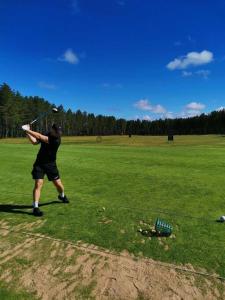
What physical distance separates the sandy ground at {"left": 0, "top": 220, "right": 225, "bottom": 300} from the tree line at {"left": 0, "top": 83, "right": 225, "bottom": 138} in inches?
3214

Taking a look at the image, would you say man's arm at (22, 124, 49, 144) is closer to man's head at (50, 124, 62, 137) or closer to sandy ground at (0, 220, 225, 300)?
man's head at (50, 124, 62, 137)

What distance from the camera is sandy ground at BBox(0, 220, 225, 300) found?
223 inches

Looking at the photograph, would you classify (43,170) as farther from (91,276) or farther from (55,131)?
(91,276)

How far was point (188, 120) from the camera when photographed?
559 feet

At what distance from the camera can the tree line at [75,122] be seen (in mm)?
112250

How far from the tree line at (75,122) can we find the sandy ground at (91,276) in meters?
81.6

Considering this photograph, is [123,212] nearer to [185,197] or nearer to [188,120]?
[185,197]

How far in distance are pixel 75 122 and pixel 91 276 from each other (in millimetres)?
177790

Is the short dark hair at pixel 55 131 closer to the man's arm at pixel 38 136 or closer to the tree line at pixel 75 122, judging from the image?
the man's arm at pixel 38 136

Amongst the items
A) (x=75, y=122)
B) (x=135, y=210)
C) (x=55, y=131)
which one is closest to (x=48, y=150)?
(x=55, y=131)

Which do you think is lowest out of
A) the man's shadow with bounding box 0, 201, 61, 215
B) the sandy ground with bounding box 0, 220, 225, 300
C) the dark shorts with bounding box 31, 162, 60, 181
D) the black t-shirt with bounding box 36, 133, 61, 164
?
the sandy ground with bounding box 0, 220, 225, 300

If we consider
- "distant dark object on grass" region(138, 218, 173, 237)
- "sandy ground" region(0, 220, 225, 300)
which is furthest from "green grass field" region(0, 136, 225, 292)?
"sandy ground" region(0, 220, 225, 300)

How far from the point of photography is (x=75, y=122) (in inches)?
7170

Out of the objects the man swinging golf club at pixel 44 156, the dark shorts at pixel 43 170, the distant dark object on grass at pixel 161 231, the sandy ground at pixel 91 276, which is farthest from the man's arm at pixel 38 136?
the distant dark object on grass at pixel 161 231
